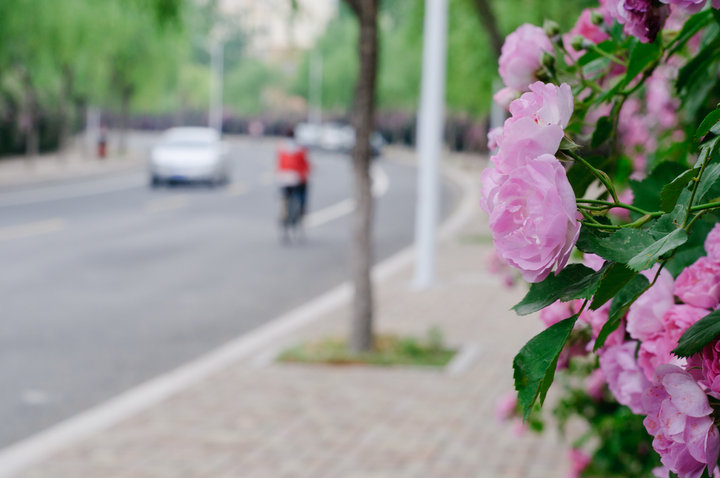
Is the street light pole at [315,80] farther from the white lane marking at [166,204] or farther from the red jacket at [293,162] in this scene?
the red jacket at [293,162]

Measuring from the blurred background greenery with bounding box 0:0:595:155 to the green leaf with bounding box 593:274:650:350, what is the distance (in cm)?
103

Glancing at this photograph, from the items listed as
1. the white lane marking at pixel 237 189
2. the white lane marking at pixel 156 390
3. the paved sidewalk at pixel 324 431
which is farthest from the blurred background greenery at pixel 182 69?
the white lane marking at pixel 237 189

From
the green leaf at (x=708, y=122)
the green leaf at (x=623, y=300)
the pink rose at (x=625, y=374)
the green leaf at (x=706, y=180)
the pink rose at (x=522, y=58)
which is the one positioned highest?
the pink rose at (x=522, y=58)

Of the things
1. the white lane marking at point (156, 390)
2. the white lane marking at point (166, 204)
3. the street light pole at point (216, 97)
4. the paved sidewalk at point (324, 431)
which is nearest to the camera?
the paved sidewalk at point (324, 431)

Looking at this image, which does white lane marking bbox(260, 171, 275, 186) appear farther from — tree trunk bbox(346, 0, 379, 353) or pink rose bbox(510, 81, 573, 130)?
pink rose bbox(510, 81, 573, 130)

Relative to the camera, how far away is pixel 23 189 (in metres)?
27.4

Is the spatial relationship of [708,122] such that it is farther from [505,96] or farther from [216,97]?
[216,97]

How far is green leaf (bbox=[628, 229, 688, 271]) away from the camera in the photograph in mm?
938

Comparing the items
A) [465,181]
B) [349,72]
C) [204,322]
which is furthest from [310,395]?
[349,72]

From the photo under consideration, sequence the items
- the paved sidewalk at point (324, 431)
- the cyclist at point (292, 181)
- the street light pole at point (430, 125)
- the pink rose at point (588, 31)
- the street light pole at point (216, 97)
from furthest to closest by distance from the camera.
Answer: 1. the street light pole at point (216, 97)
2. the cyclist at point (292, 181)
3. the street light pole at point (430, 125)
4. the paved sidewalk at point (324, 431)
5. the pink rose at point (588, 31)

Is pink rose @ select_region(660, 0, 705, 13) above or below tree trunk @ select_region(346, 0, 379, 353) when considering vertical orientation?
above

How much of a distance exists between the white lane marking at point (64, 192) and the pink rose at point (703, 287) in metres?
22.7

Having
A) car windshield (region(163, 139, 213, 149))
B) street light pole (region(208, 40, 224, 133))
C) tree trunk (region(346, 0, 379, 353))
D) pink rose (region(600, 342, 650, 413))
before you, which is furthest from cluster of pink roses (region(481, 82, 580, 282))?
street light pole (region(208, 40, 224, 133))

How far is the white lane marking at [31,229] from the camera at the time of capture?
17078 millimetres
